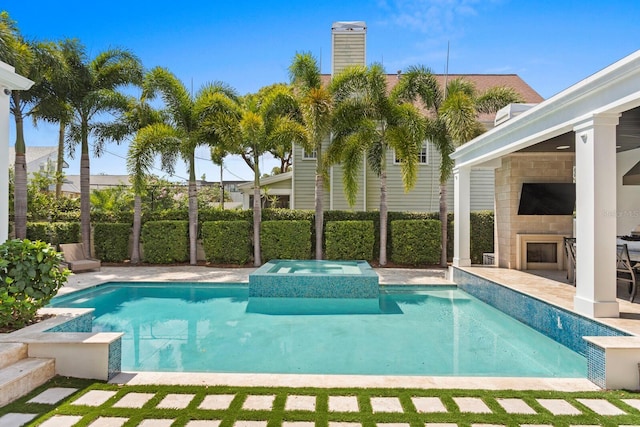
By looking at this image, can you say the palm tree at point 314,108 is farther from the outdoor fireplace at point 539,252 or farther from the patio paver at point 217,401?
the patio paver at point 217,401

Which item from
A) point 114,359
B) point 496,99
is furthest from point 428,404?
point 496,99

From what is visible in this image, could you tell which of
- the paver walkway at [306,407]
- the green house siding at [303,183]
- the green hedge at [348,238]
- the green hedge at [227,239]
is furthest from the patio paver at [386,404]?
the green house siding at [303,183]

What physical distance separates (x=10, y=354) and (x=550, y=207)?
11584mm

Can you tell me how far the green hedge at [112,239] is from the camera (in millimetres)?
14312

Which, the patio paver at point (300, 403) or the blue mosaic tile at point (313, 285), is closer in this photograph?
the patio paver at point (300, 403)

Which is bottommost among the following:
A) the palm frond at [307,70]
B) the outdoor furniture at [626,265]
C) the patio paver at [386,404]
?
the patio paver at [386,404]

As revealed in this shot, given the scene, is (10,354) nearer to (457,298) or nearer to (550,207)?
(457,298)

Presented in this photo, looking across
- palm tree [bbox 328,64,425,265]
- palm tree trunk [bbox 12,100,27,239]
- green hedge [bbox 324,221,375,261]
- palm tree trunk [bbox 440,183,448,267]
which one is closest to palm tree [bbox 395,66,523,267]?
palm tree trunk [bbox 440,183,448,267]

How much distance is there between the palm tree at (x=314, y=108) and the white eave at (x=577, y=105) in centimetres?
567

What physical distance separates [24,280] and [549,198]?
11.5m

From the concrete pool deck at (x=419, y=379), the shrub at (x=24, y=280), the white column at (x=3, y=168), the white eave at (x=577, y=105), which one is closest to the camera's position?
the concrete pool deck at (x=419, y=379)

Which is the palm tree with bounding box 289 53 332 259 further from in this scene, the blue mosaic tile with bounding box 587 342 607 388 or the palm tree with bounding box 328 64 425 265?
the blue mosaic tile with bounding box 587 342 607 388

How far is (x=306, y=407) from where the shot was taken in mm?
3551

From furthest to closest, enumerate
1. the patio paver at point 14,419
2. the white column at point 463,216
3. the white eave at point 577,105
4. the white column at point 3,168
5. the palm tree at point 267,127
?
the palm tree at point 267,127, the white column at point 463,216, the white column at point 3,168, the white eave at point 577,105, the patio paver at point 14,419
